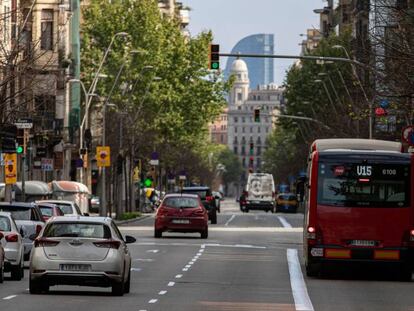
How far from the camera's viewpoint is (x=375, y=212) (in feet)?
114

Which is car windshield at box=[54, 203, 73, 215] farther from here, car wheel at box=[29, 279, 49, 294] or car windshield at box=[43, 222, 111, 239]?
car windshield at box=[43, 222, 111, 239]

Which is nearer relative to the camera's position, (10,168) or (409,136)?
(409,136)

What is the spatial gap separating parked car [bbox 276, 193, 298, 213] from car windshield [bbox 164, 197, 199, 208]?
68.5m

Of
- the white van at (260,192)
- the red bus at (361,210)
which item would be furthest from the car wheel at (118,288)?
the white van at (260,192)

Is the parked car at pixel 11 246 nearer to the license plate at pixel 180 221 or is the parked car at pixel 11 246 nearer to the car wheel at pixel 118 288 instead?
the car wheel at pixel 118 288

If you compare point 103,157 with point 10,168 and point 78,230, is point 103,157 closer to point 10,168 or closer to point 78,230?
point 10,168

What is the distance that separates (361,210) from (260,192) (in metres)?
93.2

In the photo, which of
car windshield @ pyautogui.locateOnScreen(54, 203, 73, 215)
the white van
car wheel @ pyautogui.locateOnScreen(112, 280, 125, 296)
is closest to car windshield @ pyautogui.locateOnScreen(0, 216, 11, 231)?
car wheel @ pyautogui.locateOnScreen(112, 280, 125, 296)

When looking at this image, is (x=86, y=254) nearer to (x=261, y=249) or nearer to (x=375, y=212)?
(x=375, y=212)

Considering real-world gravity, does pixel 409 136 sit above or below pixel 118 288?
above

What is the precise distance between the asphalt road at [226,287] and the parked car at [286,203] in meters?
75.2

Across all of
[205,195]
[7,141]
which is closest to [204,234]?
[7,141]

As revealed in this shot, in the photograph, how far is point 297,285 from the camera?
32625 millimetres

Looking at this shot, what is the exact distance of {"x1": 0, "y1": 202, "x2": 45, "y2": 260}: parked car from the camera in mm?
36406
